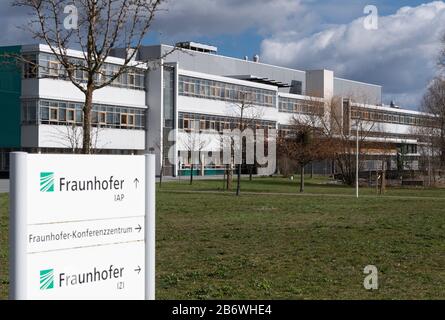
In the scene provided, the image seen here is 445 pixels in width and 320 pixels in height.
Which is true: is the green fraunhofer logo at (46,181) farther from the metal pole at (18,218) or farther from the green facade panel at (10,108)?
the green facade panel at (10,108)

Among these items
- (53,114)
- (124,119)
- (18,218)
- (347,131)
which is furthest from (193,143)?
(18,218)

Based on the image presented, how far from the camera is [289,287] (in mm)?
10953

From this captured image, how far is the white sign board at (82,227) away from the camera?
18.2ft

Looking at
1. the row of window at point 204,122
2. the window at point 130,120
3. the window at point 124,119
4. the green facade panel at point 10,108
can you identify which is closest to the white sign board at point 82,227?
the green facade panel at point 10,108

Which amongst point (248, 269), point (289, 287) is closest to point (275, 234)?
point (248, 269)

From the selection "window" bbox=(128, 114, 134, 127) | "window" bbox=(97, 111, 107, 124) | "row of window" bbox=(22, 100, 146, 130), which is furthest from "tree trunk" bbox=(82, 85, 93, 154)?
"window" bbox=(128, 114, 134, 127)

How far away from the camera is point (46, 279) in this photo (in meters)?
5.72

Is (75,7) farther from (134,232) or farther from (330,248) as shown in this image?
(134,232)

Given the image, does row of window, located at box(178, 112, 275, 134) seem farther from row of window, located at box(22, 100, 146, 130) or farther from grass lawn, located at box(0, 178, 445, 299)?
grass lawn, located at box(0, 178, 445, 299)

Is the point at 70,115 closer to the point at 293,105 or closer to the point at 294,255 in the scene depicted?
the point at 293,105

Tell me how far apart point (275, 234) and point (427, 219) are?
7.30 meters

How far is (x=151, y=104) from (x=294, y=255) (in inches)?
2635

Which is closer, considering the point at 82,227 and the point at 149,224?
the point at 82,227

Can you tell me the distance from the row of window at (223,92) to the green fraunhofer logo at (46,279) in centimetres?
7487
